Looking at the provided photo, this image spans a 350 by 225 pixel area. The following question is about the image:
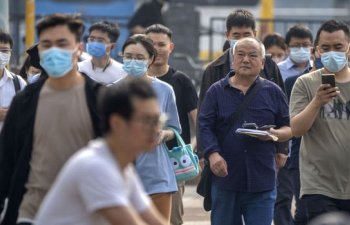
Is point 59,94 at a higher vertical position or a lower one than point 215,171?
higher

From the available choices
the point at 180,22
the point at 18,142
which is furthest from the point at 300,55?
the point at 180,22

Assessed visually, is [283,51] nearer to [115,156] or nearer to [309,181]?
[309,181]

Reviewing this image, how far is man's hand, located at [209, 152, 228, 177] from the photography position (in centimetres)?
878

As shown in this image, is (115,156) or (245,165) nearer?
(115,156)

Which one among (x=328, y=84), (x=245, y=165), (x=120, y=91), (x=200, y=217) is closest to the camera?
(x=120, y=91)

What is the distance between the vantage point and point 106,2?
928 inches

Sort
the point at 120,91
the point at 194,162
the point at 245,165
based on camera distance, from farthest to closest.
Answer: the point at 194,162 < the point at 245,165 < the point at 120,91

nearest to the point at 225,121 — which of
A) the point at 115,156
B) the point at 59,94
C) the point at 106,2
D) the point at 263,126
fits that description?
the point at 263,126

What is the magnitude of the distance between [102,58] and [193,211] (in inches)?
105

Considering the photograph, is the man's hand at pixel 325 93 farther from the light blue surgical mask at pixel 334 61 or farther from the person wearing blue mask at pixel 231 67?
the person wearing blue mask at pixel 231 67

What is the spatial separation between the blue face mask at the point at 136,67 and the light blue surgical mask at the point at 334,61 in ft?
4.37

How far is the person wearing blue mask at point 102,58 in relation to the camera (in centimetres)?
1130

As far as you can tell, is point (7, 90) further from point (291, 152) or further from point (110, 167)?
point (110, 167)

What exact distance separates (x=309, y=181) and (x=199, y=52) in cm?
1256
